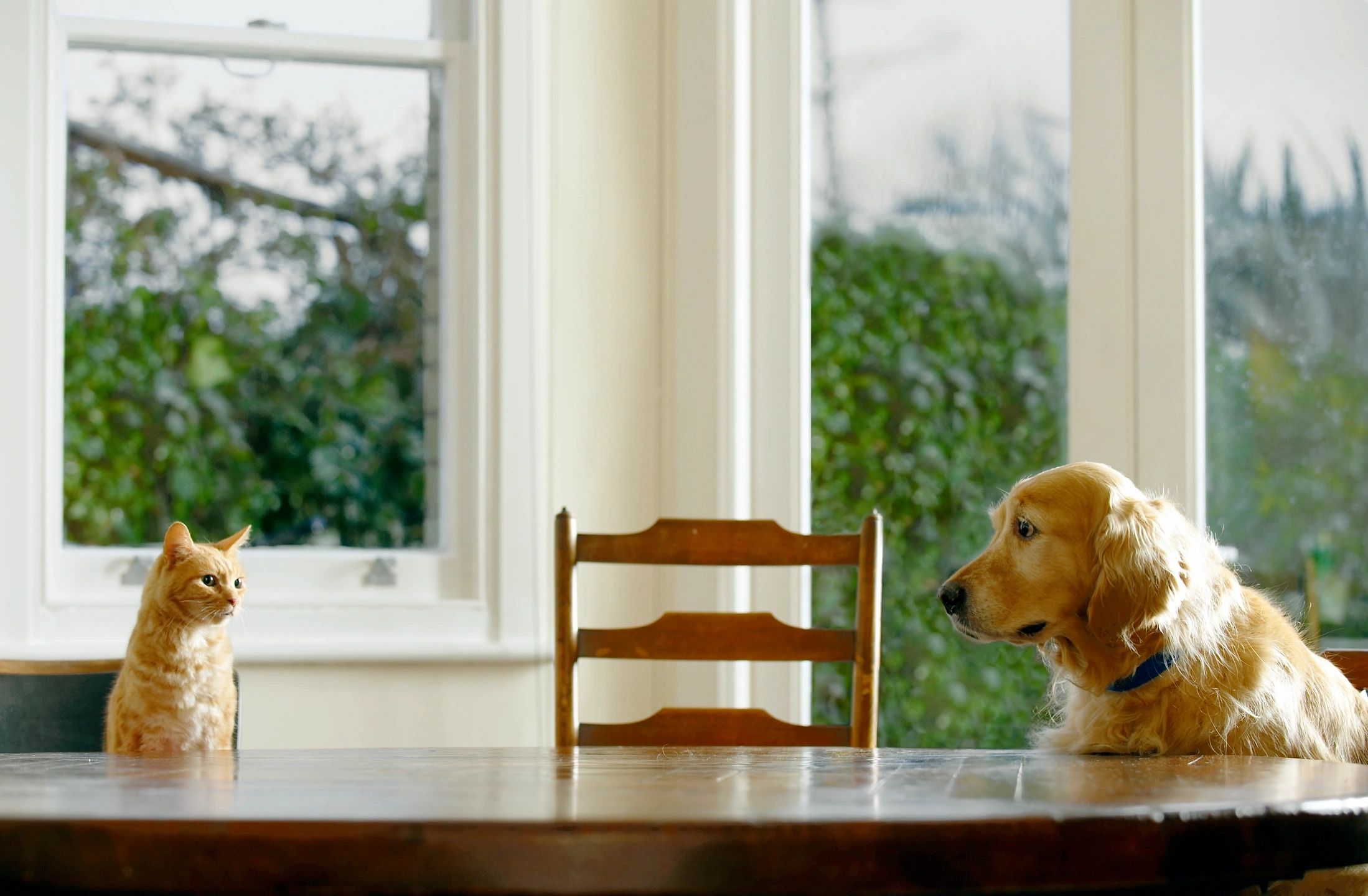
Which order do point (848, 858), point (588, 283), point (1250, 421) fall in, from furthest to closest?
point (588, 283) → point (1250, 421) → point (848, 858)

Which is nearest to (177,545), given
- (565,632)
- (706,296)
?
(565,632)

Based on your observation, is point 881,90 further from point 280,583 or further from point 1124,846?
point 1124,846

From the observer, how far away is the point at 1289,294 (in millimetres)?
2252

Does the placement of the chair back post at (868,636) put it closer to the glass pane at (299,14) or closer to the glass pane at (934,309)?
the glass pane at (934,309)

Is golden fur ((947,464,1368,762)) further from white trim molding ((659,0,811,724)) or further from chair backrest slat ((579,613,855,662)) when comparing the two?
Answer: white trim molding ((659,0,811,724))

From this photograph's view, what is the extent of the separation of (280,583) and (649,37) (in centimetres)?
134

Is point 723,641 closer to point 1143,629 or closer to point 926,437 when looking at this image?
point 1143,629

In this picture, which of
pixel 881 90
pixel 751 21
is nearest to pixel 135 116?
pixel 751 21

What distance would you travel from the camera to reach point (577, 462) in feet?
7.83

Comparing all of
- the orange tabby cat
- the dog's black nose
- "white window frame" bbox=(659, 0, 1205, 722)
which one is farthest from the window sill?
the dog's black nose

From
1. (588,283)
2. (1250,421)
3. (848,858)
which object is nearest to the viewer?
(848,858)

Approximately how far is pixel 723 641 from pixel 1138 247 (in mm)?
1198

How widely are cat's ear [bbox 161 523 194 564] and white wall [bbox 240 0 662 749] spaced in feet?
2.92

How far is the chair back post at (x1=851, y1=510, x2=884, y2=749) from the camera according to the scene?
65.4 inches
